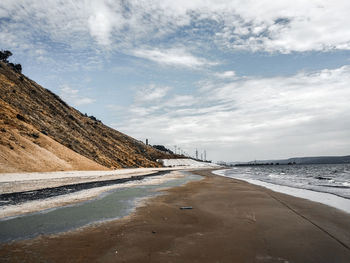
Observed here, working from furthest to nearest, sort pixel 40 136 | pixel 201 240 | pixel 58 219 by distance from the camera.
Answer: pixel 40 136 < pixel 58 219 < pixel 201 240

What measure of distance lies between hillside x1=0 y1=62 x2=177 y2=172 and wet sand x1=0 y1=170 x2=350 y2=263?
73.5 ft

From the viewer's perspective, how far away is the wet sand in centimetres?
477

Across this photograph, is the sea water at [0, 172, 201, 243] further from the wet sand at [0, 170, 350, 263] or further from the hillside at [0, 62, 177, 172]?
the hillside at [0, 62, 177, 172]

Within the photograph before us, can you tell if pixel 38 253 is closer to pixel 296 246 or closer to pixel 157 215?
pixel 157 215

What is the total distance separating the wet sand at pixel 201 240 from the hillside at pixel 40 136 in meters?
22.4

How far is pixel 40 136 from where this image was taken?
3716cm

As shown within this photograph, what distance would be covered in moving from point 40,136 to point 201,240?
1506 inches

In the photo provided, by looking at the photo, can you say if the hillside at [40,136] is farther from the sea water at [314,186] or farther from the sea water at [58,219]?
the sea water at [314,186]

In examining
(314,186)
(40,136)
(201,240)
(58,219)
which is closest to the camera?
(201,240)

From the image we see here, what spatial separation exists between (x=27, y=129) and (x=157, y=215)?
35316 millimetres

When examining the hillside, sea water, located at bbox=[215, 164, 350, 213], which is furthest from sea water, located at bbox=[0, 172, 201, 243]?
the hillside

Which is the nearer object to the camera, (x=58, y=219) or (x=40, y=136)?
(x=58, y=219)

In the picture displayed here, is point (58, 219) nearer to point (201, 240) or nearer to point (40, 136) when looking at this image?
point (201, 240)

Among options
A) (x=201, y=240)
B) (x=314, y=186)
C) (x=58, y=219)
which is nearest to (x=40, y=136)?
(x=58, y=219)
